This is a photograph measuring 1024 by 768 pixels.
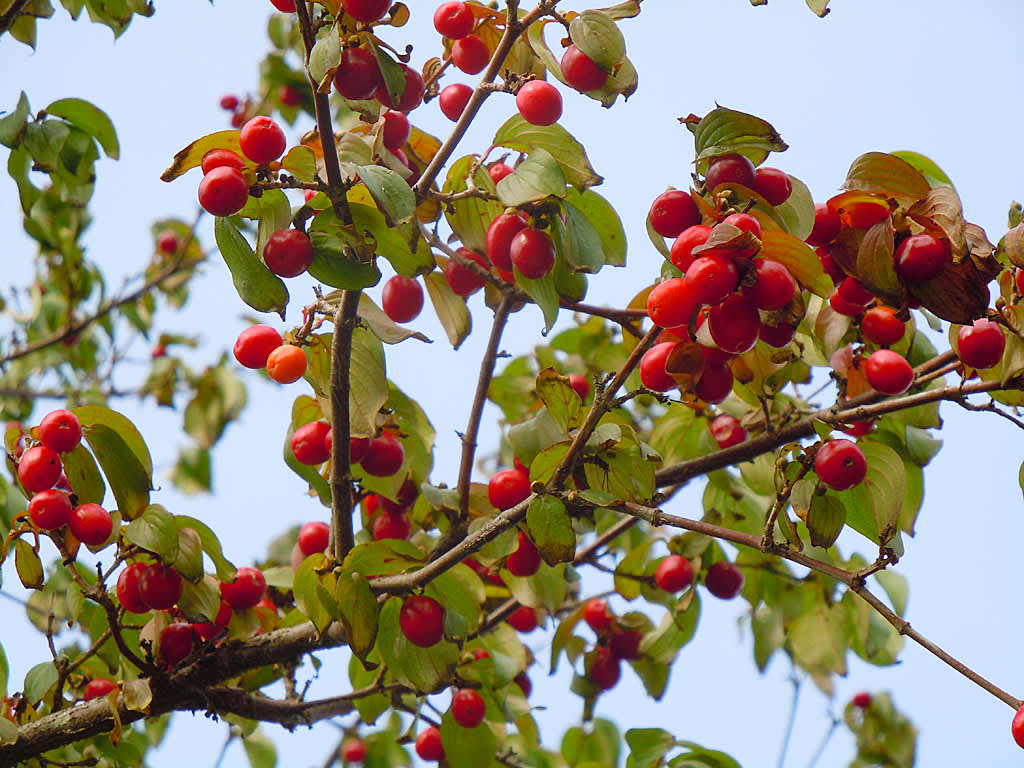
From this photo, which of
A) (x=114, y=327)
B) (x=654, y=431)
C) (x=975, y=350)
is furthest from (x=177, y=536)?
(x=114, y=327)

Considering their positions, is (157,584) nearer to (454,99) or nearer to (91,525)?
(91,525)

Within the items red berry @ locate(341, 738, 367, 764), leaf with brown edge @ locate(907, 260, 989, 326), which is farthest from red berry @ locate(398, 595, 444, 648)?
red berry @ locate(341, 738, 367, 764)

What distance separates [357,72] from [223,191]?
23 cm

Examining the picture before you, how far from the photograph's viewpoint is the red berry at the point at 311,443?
5.07 feet

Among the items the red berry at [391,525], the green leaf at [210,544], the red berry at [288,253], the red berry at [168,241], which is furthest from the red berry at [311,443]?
the red berry at [168,241]

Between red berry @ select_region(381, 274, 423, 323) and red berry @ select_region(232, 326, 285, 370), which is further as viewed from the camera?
red berry @ select_region(381, 274, 423, 323)

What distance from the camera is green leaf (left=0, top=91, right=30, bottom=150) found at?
6.10 feet

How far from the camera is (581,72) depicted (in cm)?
126

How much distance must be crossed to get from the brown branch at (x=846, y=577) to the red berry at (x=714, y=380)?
0.58 ft

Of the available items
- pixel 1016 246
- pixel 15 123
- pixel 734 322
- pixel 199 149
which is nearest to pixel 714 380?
pixel 734 322

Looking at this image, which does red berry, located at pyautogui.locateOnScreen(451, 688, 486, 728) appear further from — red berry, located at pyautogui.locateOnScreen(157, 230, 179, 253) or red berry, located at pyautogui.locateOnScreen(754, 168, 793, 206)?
red berry, located at pyautogui.locateOnScreen(157, 230, 179, 253)

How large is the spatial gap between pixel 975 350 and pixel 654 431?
802 millimetres

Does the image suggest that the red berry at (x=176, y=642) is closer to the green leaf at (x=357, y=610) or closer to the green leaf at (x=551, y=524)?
the green leaf at (x=357, y=610)

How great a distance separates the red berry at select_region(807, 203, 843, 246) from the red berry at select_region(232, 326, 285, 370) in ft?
2.56
